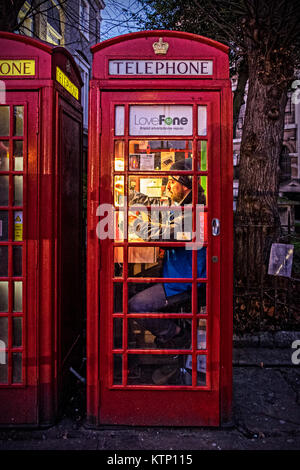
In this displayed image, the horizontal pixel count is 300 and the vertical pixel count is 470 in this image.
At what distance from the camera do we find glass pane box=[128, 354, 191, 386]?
306 centimetres

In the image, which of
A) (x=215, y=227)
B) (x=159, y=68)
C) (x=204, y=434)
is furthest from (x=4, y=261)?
(x=204, y=434)

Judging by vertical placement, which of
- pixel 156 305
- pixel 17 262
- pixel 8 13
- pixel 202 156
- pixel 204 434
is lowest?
pixel 204 434

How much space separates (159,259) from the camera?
3102 millimetres

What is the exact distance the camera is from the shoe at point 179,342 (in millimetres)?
3068

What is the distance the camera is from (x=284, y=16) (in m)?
4.98

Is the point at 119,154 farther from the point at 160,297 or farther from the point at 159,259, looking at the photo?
the point at 160,297

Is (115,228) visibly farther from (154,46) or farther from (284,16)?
(284,16)

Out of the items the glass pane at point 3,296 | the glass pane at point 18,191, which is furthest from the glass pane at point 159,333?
the glass pane at point 18,191

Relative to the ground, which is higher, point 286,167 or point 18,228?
point 286,167

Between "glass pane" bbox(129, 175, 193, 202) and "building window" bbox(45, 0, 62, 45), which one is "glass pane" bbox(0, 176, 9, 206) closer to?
"glass pane" bbox(129, 175, 193, 202)

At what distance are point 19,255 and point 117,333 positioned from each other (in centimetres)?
104

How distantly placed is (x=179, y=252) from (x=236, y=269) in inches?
106
